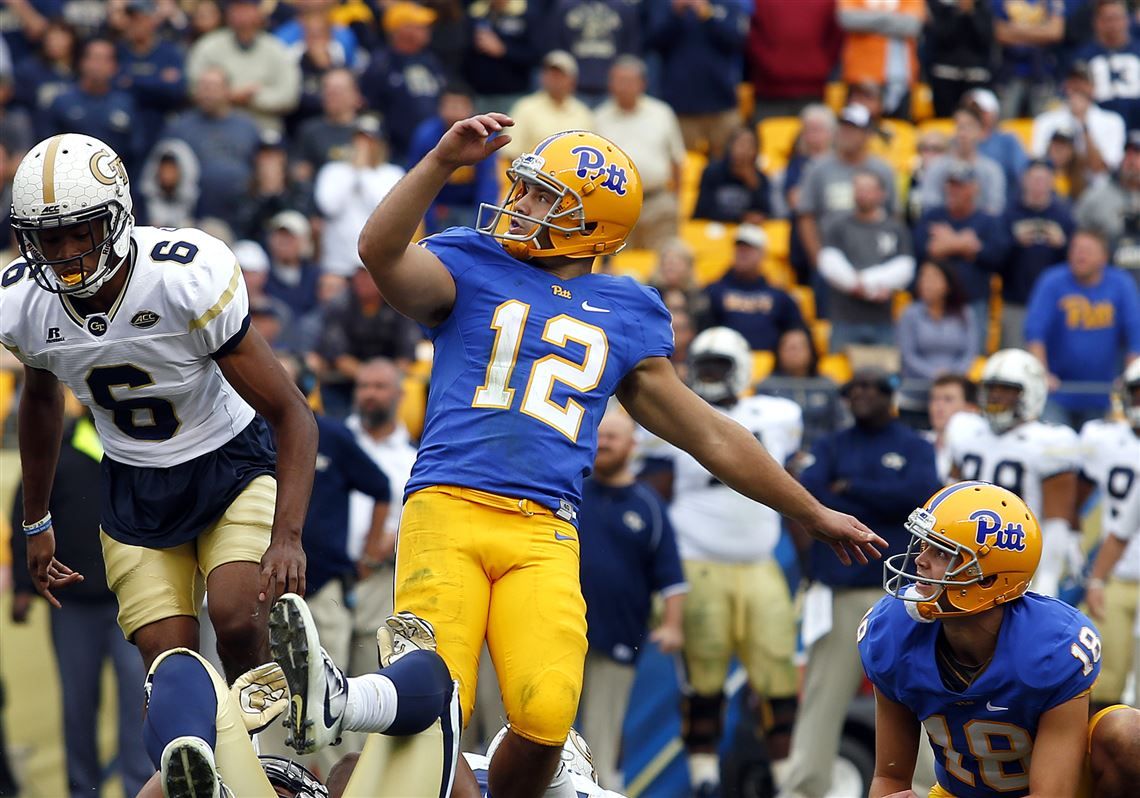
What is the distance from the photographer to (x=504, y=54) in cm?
1438

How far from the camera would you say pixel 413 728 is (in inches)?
197

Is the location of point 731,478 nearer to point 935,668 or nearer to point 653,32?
point 935,668

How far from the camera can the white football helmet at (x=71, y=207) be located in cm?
516

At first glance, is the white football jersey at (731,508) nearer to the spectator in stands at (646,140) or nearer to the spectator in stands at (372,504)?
the spectator in stands at (372,504)

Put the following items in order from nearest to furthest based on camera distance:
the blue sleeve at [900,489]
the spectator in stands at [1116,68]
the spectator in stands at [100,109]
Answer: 1. the blue sleeve at [900,489]
2. the spectator in stands at [100,109]
3. the spectator in stands at [1116,68]

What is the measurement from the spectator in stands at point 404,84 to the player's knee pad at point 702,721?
5.84 m

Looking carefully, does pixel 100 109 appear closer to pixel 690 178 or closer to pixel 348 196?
pixel 348 196

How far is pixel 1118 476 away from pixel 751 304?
9.40 ft

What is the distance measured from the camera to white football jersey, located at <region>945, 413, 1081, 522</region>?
377 inches

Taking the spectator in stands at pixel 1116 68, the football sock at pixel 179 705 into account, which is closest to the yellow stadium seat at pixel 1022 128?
the spectator in stands at pixel 1116 68

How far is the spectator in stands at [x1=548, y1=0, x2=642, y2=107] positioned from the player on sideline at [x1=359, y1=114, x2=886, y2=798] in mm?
8724

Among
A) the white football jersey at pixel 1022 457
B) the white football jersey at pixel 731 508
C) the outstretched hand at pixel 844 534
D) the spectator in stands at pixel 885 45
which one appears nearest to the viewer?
the outstretched hand at pixel 844 534

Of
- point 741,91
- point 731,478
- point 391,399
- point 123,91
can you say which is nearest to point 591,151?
point 731,478

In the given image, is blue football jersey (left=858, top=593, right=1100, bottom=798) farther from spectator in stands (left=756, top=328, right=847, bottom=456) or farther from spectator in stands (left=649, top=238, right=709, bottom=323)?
spectator in stands (left=649, top=238, right=709, bottom=323)
